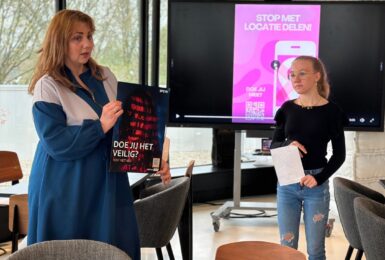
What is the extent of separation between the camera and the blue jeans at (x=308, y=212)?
272 cm

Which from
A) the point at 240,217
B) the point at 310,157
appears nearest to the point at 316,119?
the point at 310,157

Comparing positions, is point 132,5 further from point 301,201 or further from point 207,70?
point 301,201

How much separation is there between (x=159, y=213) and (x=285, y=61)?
2207 millimetres

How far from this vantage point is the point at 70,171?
1.90 metres

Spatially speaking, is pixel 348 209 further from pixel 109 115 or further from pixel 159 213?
pixel 109 115

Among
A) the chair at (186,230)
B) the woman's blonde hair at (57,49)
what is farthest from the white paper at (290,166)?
the woman's blonde hair at (57,49)

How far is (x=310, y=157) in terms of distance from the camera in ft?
9.02

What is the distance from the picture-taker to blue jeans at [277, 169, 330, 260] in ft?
8.93

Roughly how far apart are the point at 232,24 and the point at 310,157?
79.1 inches

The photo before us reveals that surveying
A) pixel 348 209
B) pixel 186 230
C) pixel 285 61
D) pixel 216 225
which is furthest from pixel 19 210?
pixel 285 61

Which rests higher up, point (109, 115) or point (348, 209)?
point (109, 115)

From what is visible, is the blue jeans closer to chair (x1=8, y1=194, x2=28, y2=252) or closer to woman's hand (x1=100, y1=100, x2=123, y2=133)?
woman's hand (x1=100, y1=100, x2=123, y2=133)

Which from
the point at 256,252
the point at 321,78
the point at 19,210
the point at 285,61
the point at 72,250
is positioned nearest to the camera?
the point at 72,250

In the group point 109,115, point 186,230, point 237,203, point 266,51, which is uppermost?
point 266,51
